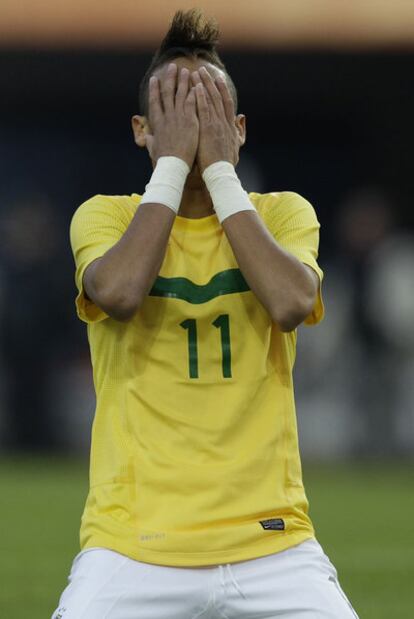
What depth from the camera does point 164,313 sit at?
391cm

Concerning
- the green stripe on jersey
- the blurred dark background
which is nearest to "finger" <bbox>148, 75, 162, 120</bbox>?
the green stripe on jersey

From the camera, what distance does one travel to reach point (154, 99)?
4.06m

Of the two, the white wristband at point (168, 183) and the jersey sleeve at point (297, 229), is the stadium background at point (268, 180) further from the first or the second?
the white wristband at point (168, 183)

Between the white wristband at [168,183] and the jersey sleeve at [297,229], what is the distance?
302mm

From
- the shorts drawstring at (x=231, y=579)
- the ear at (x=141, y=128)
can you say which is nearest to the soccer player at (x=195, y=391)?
the shorts drawstring at (x=231, y=579)

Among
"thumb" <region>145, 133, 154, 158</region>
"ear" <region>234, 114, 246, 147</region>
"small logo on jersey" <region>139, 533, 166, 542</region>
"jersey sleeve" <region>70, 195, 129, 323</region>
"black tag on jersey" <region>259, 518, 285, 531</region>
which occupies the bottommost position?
"small logo on jersey" <region>139, 533, 166, 542</region>

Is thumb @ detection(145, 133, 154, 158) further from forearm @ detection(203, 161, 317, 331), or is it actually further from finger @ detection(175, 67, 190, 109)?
forearm @ detection(203, 161, 317, 331)

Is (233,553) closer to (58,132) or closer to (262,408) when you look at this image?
(262,408)

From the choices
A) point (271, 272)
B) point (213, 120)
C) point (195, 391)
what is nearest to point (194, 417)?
point (195, 391)

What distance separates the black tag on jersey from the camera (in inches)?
148

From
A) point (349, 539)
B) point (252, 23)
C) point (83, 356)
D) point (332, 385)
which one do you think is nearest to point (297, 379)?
point (332, 385)

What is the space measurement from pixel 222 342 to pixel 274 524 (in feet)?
1.66

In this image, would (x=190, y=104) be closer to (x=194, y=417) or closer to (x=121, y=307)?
(x=121, y=307)

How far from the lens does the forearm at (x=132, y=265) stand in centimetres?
379
